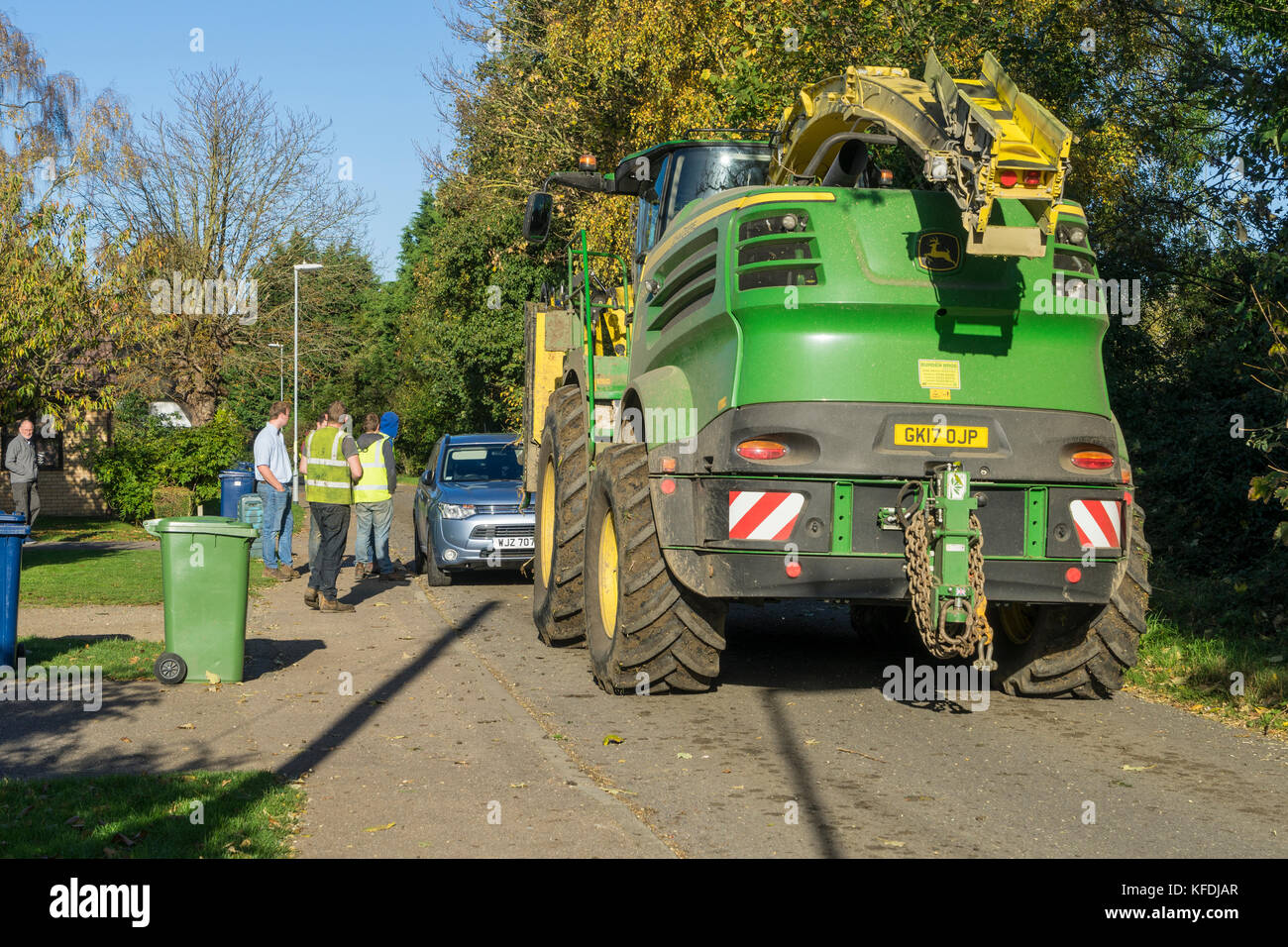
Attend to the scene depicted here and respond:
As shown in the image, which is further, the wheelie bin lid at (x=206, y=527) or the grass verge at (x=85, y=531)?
the grass verge at (x=85, y=531)

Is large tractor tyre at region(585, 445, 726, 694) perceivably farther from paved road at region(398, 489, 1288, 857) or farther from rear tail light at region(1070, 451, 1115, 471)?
rear tail light at region(1070, 451, 1115, 471)

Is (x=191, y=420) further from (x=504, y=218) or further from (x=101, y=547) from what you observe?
(x=101, y=547)

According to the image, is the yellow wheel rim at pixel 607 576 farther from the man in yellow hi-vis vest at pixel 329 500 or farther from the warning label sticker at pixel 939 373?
the man in yellow hi-vis vest at pixel 329 500

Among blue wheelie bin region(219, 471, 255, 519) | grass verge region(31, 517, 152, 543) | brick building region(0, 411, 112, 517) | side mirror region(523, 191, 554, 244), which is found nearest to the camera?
side mirror region(523, 191, 554, 244)

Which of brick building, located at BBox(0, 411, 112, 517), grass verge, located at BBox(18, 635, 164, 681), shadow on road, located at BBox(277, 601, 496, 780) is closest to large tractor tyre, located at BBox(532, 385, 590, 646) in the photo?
shadow on road, located at BBox(277, 601, 496, 780)

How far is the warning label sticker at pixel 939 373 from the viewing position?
7.17 m

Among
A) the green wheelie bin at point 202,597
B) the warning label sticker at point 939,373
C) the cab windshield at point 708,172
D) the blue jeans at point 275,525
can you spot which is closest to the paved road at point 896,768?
the green wheelie bin at point 202,597

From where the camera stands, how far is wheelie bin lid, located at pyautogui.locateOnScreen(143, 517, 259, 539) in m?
8.77

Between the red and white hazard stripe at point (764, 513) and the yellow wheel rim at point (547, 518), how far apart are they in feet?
12.0

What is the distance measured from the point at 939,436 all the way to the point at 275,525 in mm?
10303

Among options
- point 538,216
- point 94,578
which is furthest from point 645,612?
point 94,578
